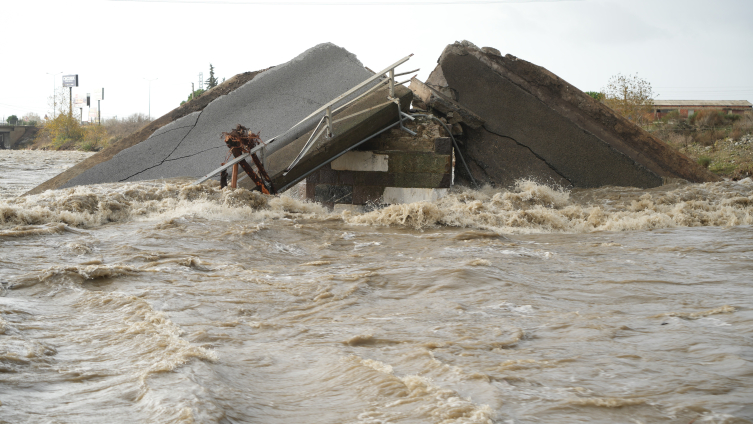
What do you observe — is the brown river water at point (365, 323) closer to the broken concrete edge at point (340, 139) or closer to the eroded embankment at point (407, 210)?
the eroded embankment at point (407, 210)

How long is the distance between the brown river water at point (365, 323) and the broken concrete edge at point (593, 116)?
3.61 metres

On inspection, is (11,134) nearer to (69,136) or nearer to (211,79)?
(69,136)

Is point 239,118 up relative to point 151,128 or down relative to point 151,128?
up

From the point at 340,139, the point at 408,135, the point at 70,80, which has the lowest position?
the point at 340,139

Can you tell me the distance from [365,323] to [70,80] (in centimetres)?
8665

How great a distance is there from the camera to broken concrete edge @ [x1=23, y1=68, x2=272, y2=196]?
10992 mm

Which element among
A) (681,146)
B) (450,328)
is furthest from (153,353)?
(681,146)

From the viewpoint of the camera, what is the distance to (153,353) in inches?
128

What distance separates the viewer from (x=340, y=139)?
987cm

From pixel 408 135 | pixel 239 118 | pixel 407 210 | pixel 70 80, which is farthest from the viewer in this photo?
pixel 70 80

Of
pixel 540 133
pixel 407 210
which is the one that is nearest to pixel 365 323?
pixel 407 210

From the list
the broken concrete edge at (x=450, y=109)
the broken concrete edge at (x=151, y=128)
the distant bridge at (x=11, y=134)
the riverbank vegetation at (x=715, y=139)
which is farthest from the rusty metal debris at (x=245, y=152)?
the distant bridge at (x=11, y=134)

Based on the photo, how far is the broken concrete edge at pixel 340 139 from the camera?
984 centimetres

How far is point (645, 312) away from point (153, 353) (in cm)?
331
